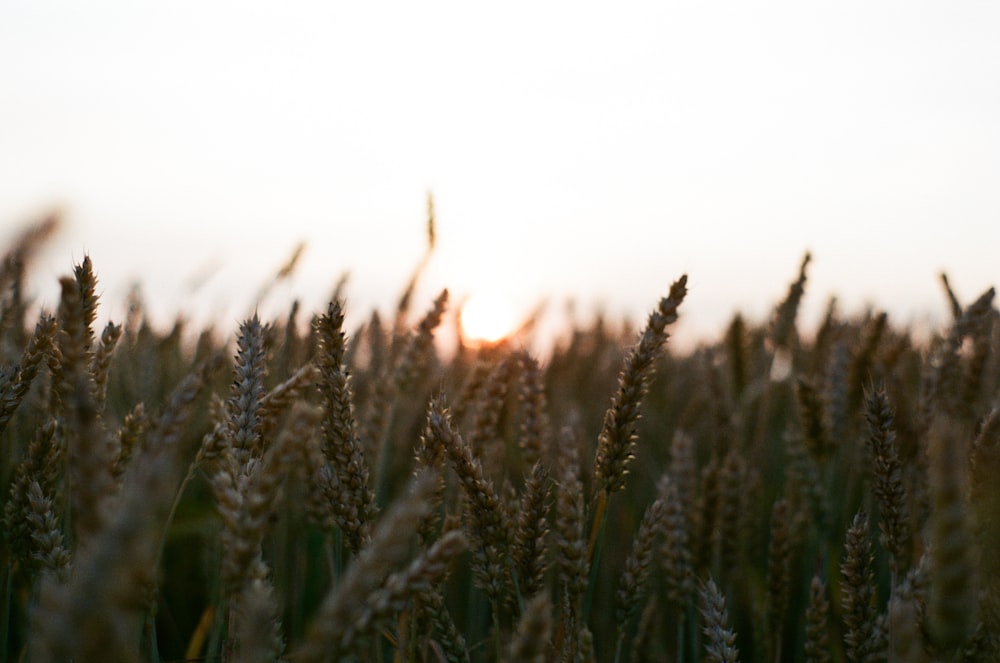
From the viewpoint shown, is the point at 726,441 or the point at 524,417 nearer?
the point at 524,417

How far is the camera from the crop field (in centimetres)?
83

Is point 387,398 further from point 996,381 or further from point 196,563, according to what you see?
point 996,381

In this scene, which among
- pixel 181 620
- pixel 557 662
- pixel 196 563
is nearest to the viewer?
pixel 557 662

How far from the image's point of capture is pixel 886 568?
228cm

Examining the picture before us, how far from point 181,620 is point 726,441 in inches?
75.8

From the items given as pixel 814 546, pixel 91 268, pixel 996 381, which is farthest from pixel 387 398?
pixel 996 381

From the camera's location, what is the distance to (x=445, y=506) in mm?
2051

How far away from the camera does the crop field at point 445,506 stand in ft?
2.72

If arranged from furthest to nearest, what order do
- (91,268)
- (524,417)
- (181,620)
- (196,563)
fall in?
(196,563)
(181,620)
(524,417)
(91,268)

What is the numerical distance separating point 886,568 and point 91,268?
83.6 inches

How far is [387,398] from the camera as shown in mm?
2322

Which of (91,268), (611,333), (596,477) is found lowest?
(596,477)

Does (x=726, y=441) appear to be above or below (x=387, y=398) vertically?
above

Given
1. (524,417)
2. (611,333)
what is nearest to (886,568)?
(524,417)
